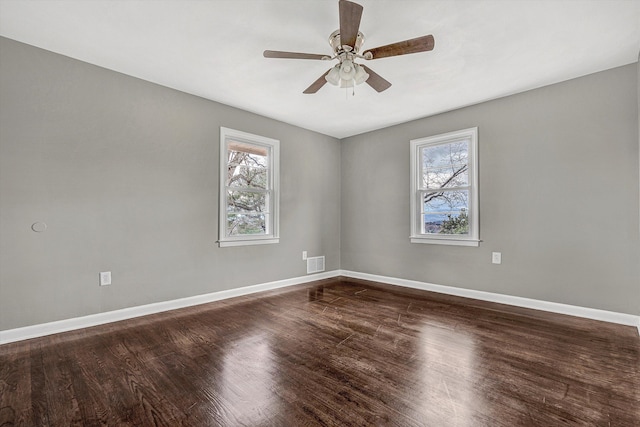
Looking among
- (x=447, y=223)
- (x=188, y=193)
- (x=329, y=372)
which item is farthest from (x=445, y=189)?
(x=188, y=193)

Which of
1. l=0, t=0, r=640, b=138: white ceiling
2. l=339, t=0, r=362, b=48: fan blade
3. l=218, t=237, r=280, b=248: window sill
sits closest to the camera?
l=339, t=0, r=362, b=48: fan blade

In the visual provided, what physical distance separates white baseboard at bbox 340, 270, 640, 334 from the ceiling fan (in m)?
2.78

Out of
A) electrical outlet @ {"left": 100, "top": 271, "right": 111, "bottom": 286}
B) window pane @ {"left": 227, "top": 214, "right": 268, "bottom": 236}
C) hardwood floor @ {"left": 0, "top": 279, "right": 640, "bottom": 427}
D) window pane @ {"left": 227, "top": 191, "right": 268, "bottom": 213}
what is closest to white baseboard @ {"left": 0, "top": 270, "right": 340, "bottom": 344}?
hardwood floor @ {"left": 0, "top": 279, "right": 640, "bottom": 427}

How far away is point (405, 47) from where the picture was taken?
2061 mm

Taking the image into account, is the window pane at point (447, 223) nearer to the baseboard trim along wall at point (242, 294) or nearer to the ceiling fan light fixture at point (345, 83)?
the baseboard trim along wall at point (242, 294)

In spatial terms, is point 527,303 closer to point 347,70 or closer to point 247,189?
point 347,70

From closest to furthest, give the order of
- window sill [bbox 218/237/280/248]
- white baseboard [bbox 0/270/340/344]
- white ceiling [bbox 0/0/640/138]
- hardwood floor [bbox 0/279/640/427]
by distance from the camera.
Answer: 1. hardwood floor [bbox 0/279/640/427]
2. white ceiling [bbox 0/0/640/138]
3. white baseboard [bbox 0/270/340/344]
4. window sill [bbox 218/237/280/248]

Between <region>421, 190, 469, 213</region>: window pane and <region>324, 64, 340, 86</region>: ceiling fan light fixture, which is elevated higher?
<region>324, 64, 340, 86</region>: ceiling fan light fixture

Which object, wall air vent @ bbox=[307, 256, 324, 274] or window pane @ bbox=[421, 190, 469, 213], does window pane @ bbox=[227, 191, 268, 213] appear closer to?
wall air vent @ bbox=[307, 256, 324, 274]

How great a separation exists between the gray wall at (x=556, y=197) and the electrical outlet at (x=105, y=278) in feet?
12.2

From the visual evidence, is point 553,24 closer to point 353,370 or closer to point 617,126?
point 617,126

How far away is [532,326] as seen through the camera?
276 cm

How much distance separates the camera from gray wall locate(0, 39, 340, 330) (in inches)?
96.6

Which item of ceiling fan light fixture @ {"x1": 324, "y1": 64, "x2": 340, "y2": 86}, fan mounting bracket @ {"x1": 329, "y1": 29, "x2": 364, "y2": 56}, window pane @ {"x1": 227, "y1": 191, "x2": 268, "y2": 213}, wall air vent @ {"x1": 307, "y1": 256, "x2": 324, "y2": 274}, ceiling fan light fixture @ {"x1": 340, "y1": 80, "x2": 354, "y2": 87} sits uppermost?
fan mounting bracket @ {"x1": 329, "y1": 29, "x2": 364, "y2": 56}
